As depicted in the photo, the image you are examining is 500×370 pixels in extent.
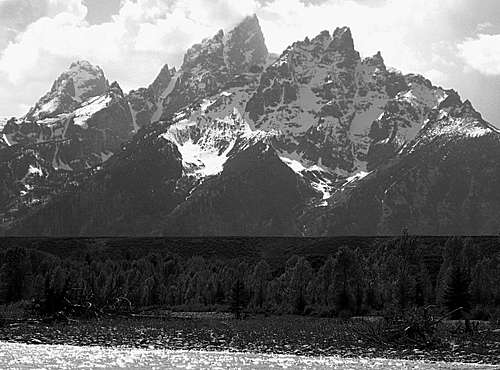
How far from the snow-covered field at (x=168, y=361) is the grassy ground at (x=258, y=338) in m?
4.15

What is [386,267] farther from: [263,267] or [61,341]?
[61,341]

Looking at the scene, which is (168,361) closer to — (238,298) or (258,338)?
(258,338)

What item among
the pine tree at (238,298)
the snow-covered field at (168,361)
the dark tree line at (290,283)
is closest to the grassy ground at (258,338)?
the snow-covered field at (168,361)

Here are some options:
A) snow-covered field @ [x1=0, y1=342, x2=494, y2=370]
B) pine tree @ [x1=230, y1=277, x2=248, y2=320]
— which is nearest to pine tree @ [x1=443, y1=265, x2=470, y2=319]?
pine tree @ [x1=230, y1=277, x2=248, y2=320]

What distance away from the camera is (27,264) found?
6250 inches

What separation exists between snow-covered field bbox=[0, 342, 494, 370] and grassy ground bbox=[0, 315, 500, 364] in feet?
13.6

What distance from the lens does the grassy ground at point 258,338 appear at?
72.4 meters

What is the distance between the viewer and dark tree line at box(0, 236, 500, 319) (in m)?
123

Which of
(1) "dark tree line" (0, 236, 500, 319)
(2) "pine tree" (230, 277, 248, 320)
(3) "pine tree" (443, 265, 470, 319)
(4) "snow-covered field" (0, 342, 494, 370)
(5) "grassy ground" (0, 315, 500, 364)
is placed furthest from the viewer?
(2) "pine tree" (230, 277, 248, 320)

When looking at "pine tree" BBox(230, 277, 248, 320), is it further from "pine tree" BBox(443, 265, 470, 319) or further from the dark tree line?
"pine tree" BBox(443, 265, 470, 319)

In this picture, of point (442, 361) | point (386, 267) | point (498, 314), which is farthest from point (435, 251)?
point (442, 361)

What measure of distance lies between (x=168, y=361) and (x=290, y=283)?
87277mm

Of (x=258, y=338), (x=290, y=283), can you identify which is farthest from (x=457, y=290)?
(x=258, y=338)

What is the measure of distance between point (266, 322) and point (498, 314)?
34.4 m
